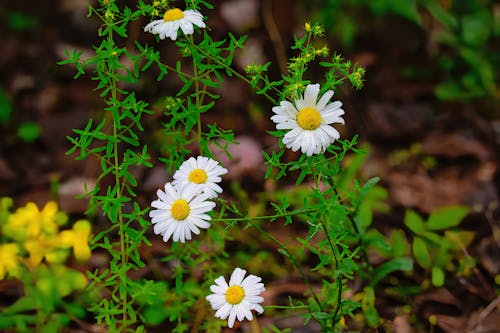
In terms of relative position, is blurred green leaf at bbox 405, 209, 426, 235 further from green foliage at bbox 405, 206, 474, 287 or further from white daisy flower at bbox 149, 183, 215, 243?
white daisy flower at bbox 149, 183, 215, 243

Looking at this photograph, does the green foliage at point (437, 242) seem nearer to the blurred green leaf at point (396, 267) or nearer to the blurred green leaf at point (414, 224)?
A: the blurred green leaf at point (414, 224)

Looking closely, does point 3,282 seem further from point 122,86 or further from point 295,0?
point 295,0

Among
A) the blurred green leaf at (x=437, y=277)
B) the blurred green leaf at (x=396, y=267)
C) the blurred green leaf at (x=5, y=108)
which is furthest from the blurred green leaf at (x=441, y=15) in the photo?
the blurred green leaf at (x=5, y=108)

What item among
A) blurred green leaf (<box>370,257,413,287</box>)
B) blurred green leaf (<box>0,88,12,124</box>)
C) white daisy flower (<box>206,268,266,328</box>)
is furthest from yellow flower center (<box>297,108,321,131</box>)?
blurred green leaf (<box>0,88,12,124</box>)

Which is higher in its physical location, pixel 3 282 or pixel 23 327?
pixel 3 282

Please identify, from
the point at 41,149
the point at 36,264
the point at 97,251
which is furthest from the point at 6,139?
the point at 36,264

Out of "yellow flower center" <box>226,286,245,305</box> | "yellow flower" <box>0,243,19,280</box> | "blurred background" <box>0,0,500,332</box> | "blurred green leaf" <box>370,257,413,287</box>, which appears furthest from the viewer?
"blurred background" <box>0,0,500,332</box>
